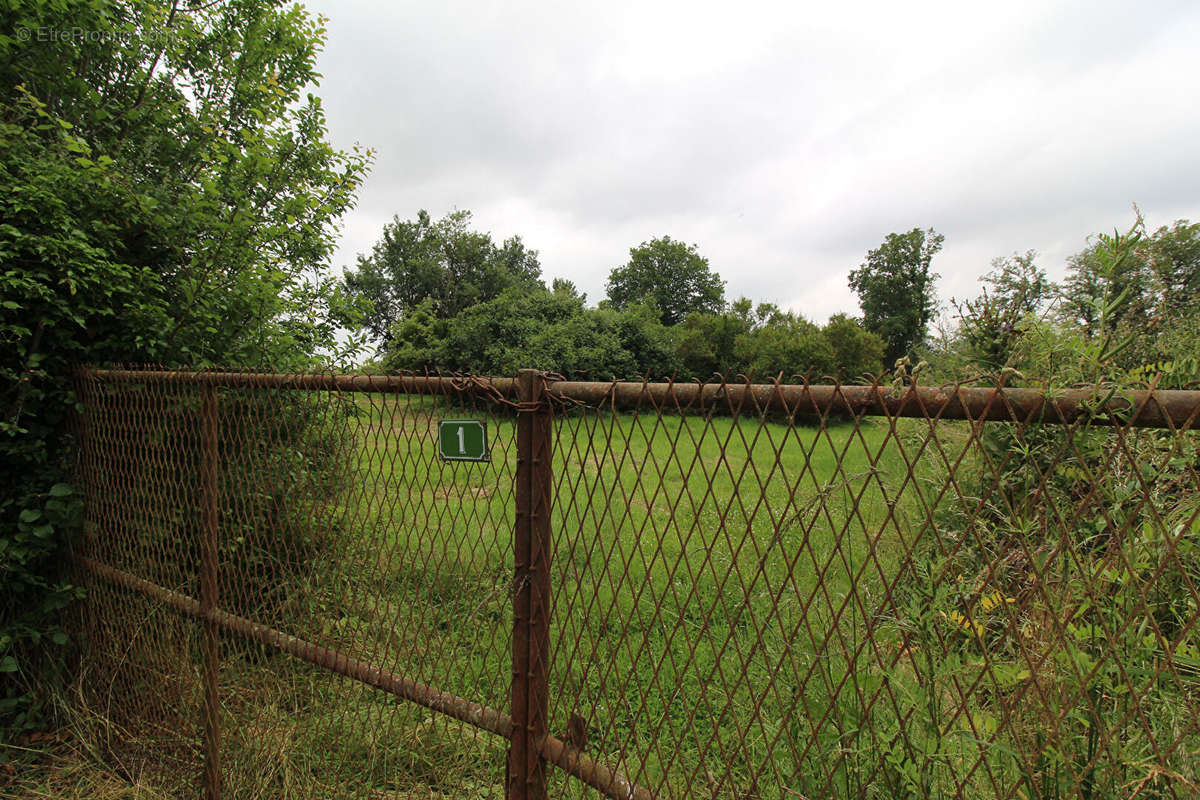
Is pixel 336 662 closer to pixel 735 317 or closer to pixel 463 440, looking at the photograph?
pixel 463 440

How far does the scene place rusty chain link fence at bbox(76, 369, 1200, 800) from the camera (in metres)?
1.09

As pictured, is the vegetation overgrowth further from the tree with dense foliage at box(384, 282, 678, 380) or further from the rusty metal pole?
the tree with dense foliage at box(384, 282, 678, 380)

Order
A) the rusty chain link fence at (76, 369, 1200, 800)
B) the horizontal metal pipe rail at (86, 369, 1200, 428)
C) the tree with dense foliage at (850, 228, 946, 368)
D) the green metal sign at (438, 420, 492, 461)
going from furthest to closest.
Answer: the tree with dense foliage at (850, 228, 946, 368), the green metal sign at (438, 420, 492, 461), the rusty chain link fence at (76, 369, 1200, 800), the horizontal metal pipe rail at (86, 369, 1200, 428)

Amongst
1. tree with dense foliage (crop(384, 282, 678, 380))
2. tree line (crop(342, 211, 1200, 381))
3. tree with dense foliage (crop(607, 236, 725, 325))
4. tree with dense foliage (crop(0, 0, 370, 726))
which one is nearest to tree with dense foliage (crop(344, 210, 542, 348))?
tree line (crop(342, 211, 1200, 381))

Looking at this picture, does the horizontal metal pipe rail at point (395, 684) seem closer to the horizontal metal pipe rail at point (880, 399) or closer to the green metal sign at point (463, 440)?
the green metal sign at point (463, 440)

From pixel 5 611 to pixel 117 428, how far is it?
1108mm

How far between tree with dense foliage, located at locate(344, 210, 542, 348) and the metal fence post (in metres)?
33.0

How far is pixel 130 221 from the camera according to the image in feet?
9.70

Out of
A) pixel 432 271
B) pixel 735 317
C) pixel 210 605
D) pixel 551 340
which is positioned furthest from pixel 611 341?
pixel 432 271

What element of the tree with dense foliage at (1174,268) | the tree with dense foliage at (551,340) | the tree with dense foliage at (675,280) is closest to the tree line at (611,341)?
the tree with dense foliage at (551,340)

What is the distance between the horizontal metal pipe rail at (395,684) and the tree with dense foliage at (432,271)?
105ft

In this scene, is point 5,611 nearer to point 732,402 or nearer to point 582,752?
point 582,752

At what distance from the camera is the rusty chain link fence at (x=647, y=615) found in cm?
109

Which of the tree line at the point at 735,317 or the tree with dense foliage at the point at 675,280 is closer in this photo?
the tree line at the point at 735,317
